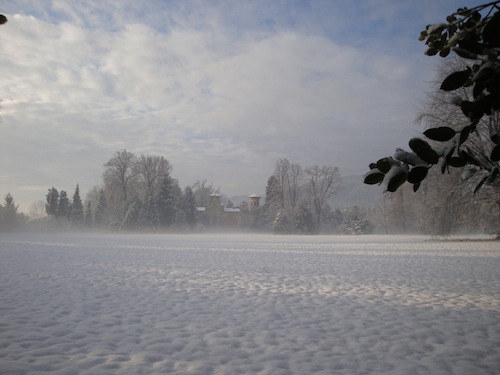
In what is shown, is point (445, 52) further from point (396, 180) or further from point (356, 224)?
point (356, 224)

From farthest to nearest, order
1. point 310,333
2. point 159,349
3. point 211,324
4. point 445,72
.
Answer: point 445,72, point 211,324, point 310,333, point 159,349

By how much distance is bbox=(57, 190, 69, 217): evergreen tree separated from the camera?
5744 cm

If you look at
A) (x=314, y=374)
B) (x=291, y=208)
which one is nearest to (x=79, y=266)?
(x=314, y=374)

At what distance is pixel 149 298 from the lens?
617 cm

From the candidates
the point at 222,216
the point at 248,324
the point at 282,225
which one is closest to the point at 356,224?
the point at 282,225

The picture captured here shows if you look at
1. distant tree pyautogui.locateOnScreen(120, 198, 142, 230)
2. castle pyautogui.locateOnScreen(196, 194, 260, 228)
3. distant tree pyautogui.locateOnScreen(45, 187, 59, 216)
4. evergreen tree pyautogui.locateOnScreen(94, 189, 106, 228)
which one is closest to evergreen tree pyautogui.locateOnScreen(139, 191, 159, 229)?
distant tree pyautogui.locateOnScreen(120, 198, 142, 230)

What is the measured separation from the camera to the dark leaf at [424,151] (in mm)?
1146

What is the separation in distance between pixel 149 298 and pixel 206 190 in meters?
70.9

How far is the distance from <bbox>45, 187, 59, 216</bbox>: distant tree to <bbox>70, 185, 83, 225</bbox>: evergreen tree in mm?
2844

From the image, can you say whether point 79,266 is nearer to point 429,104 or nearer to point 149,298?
point 149,298

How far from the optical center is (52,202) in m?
57.3

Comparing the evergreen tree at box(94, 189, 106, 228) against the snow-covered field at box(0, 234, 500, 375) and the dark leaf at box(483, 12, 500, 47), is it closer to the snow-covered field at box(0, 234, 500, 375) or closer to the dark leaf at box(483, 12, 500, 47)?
the snow-covered field at box(0, 234, 500, 375)

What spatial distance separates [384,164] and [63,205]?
6757cm

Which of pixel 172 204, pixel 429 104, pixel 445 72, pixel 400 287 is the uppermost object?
pixel 445 72
